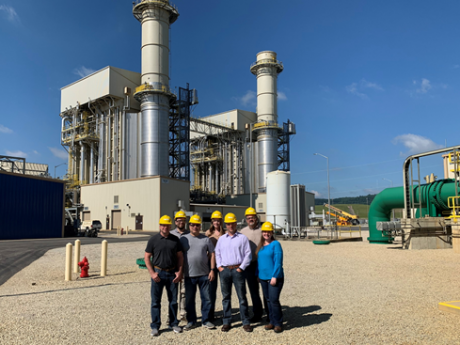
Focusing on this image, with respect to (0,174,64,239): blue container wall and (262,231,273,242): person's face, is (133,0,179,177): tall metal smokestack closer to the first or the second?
(0,174,64,239): blue container wall

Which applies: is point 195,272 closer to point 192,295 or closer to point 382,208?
point 192,295

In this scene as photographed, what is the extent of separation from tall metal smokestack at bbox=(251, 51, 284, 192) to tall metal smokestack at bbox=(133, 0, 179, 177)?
55.4 ft

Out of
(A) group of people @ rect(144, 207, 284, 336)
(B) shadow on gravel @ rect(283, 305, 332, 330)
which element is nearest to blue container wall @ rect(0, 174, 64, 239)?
(A) group of people @ rect(144, 207, 284, 336)

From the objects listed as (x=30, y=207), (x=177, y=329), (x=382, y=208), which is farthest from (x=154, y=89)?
(x=177, y=329)

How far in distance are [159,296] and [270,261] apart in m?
1.85

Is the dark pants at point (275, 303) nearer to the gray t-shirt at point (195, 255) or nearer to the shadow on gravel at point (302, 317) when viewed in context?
the shadow on gravel at point (302, 317)

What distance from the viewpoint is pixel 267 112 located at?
197ft

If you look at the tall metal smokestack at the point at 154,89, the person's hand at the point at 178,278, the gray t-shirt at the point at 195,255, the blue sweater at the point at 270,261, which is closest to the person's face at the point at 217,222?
the gray t-shirt at the point at 195,255

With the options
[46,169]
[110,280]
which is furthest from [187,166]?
[110,280]

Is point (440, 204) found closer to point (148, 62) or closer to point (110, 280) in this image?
point (110, 280)

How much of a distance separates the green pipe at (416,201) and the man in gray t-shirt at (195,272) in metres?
20.0

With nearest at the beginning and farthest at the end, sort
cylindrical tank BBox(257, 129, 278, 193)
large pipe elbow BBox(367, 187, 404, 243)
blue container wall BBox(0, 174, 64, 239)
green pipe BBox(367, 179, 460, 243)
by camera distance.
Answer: green pipe BBox(367, 179, 460, 243) → large pipe elbow BBox(367, 187, 404, 243) → blue container wall BBox(0, 174, 64, 239) → cylindrical tank BBox(257, 129, 278, 193)

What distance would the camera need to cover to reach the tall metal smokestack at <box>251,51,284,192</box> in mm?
59281

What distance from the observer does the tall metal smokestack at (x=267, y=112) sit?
194 ft
